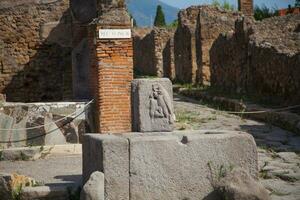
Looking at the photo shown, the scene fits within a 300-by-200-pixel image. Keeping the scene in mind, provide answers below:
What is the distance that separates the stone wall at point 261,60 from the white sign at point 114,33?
4224 millimetres

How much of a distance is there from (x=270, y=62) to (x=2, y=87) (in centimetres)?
648

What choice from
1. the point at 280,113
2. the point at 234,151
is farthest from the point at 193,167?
the point at 280,113

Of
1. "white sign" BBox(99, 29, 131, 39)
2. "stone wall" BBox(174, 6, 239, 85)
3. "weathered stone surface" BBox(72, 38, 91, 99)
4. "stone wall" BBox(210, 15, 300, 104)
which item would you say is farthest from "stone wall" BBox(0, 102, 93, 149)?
"stone wall" BBox(174, 6, 239, 85)

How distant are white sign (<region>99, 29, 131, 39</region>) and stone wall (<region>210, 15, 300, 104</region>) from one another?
13.9 feet

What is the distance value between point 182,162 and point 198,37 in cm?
1588

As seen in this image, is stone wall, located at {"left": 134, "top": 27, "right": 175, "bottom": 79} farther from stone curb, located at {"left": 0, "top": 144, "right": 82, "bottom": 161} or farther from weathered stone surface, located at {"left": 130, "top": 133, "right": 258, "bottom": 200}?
weathered stone surface, located at {"left": 130, "top": 133, "right": 258, "bottom": 200}

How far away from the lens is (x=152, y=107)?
569cm

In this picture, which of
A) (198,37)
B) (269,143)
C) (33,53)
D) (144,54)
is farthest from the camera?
(144,54)

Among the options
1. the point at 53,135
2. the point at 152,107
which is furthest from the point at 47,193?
the point at 53,135

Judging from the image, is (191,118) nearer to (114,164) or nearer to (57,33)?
(57,33)

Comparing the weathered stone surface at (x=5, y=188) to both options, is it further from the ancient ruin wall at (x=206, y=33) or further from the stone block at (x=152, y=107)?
the ancient ruin wall at (x=206, y=33)

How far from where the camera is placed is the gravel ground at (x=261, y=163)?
5.93m

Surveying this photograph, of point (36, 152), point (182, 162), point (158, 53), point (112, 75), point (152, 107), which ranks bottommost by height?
point (36, 152)

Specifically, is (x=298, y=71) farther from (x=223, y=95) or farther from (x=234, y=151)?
(x=234, y=151)
